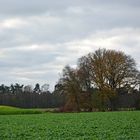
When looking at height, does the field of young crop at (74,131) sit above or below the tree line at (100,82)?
below

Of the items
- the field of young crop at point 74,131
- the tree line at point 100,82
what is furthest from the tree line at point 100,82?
the field of young crop at point 74,131

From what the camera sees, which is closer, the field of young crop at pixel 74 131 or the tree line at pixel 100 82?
the field of young crop at pixel 74 131

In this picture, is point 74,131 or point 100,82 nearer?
point 74,131

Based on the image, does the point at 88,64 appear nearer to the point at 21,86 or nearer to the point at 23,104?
the point at 23,104

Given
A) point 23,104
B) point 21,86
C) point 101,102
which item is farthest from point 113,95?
point 21,86

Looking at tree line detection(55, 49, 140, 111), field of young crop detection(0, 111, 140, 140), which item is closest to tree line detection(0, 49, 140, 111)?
tree line detection(55, 49, 140, 111)

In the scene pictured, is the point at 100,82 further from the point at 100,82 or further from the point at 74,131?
the point at 74,131

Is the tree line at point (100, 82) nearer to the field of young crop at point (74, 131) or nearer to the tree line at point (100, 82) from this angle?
the tree line at point (100, 82)

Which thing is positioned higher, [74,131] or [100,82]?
[100,82]

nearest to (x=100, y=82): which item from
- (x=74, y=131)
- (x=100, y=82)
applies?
(x=100, y=82)

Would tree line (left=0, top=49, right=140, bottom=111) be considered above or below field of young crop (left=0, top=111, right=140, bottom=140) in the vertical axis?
above

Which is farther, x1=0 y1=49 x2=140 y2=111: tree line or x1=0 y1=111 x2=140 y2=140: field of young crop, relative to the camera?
x1=0 y1=49 x2=140 y2=111: tree line

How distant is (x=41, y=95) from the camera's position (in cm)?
13725

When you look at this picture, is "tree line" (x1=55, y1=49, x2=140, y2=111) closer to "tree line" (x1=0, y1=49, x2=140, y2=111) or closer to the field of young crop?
"tree line" (x1=0, y1=49, x2=140, y2=111)
